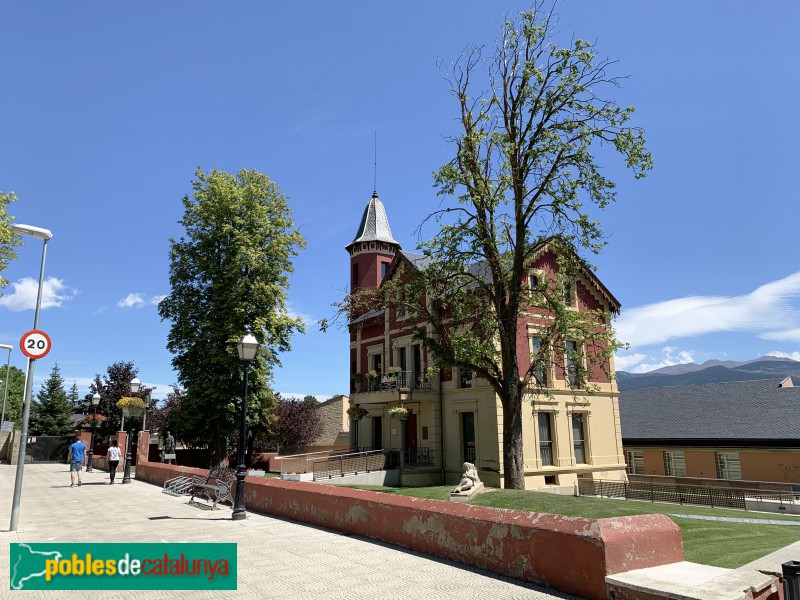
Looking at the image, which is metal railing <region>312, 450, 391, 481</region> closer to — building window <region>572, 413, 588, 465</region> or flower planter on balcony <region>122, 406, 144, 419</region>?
flower planter on balcony <region>122, 406, 144, 419</region>

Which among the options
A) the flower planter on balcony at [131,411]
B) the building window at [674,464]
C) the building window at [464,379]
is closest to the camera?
the flower planter on balcony at [131,411]

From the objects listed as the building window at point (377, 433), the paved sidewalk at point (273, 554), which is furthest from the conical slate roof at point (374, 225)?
the paved sidewalk at point (273, 554)

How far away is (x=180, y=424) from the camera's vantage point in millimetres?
25094

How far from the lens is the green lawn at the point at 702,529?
860cm

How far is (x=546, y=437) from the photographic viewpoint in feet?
84.9

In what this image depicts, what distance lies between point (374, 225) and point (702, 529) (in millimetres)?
28982

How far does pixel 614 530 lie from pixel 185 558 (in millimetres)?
6164

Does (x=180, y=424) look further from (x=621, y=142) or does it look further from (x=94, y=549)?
(x=621, y=142)

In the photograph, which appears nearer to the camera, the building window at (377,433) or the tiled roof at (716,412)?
the tiled roof at (716,412)

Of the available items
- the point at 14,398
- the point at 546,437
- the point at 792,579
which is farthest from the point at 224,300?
the point at 14,398

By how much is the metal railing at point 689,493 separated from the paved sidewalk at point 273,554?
1613 cm

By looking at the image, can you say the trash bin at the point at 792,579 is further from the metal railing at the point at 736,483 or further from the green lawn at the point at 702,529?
the metal railing at the point at 736,483

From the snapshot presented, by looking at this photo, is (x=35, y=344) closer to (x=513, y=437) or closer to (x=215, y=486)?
(x=215, y=486)

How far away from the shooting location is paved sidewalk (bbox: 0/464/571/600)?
20.6ft
